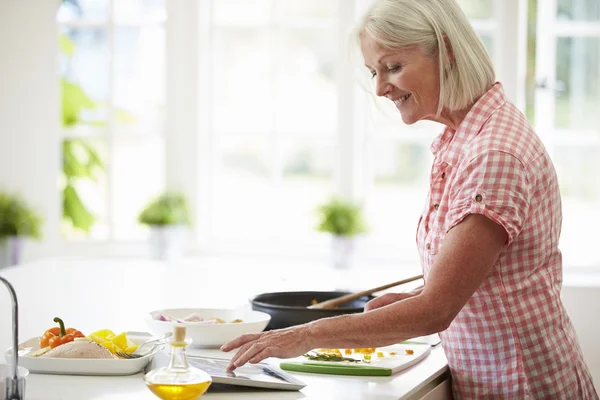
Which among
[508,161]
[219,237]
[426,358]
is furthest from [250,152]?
[508,161]

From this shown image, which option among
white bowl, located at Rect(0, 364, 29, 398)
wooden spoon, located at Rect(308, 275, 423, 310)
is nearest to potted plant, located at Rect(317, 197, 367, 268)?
wooden spoon, located at Rect(308, 275, 423, 310)

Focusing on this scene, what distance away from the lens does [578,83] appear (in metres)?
4.75

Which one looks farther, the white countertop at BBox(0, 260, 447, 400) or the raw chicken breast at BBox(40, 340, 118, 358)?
the raw chicken breast at BBox(40, 340, 118, 358)

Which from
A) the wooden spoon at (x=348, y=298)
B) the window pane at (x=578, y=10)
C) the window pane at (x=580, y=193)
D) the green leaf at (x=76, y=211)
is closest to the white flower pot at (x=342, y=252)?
the window pane at (x=580, y=193)

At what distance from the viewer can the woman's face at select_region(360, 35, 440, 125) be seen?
191 centimetres

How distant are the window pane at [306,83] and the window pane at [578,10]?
120 cm

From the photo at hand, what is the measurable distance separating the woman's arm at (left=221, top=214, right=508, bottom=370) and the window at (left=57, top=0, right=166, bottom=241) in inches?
141

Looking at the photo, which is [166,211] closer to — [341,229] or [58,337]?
[341,229]

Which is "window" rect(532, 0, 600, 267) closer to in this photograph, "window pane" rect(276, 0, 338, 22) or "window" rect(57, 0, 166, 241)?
"window pane" rect(276, 0, 338, 22)

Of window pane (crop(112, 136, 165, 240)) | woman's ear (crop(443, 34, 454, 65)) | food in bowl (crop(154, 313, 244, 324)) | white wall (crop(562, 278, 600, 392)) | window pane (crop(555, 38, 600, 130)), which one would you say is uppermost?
window pane (crop(555, 38, 600, 130))

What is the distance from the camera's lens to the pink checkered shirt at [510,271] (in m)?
1.76

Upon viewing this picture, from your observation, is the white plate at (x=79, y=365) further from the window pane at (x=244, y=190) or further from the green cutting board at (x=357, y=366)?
the window pane at (x=244, y=190)

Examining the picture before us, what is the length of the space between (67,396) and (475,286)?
2.52 feet

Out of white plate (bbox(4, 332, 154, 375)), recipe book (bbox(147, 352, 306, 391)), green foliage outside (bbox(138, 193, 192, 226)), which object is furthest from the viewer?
green foliage outside (bbox(138, 193, 192, 226))
